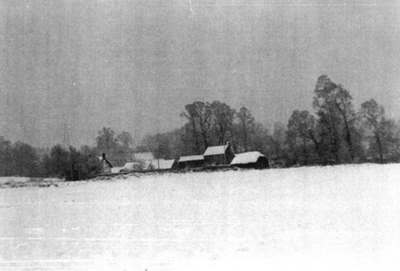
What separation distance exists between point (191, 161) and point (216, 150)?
358 inches

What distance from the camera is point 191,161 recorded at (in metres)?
89.4

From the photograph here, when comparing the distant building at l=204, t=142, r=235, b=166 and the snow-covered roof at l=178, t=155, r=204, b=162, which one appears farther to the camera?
the snow-covered roof at l=178, t=155, r=204, b=162

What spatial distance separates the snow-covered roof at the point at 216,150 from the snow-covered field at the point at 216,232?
5390 centimetres

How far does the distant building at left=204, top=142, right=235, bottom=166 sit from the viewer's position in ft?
264

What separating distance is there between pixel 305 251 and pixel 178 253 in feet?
13.1

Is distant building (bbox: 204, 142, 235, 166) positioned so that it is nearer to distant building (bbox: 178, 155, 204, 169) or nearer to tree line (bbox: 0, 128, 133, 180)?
distant building (bbox: 178, 155, 204, 169)

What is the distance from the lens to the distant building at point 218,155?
264ft

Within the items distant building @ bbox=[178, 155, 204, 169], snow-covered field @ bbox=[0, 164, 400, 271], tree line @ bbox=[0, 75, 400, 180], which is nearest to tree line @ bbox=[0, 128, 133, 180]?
tree line @ bbox=[0, 75, 400, 180]

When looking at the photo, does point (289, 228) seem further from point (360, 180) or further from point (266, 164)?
point (266, 164)

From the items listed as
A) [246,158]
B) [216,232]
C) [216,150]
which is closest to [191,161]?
[216,150]

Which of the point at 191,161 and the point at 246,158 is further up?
the point at 246,158

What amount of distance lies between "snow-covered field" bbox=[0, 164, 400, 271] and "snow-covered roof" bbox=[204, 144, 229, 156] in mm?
53899

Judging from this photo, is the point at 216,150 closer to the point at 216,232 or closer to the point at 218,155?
the point at 218,155

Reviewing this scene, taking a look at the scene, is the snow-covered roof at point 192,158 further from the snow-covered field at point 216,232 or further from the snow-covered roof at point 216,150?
the snow-covered field at point 216,232
